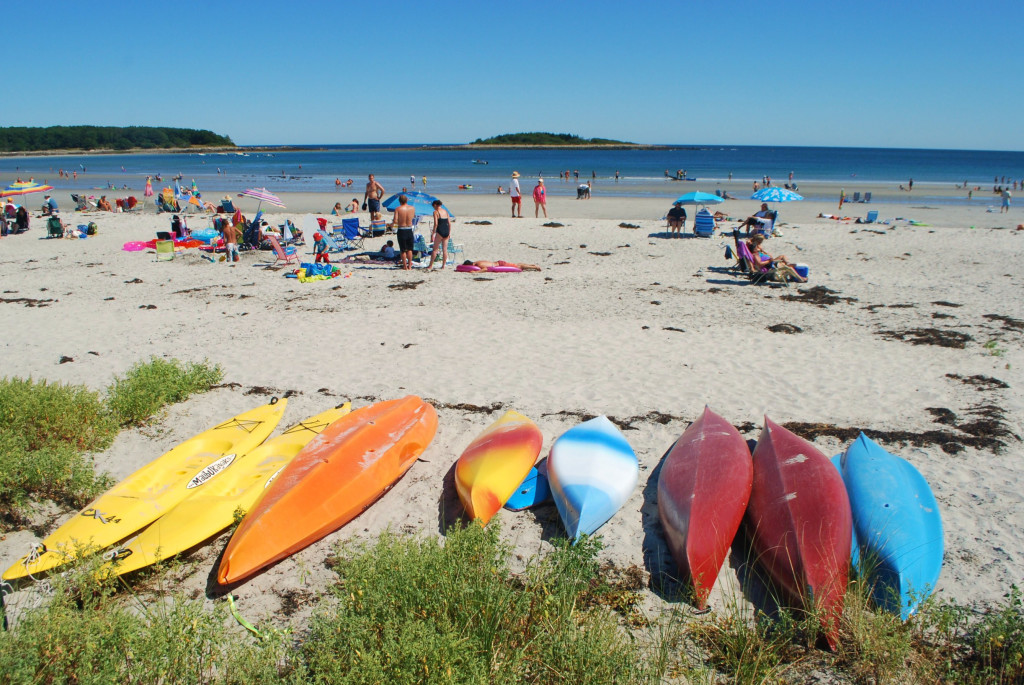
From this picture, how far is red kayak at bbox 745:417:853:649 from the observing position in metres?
3.21

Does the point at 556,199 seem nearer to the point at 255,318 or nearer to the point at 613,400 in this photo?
the point at 255,318

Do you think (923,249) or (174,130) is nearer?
(923,249)

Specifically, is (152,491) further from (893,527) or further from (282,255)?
(282,255)

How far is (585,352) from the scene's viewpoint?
7.28 m

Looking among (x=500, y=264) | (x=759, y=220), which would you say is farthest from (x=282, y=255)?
(x=759, y=220)

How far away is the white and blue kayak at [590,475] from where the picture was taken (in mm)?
4023

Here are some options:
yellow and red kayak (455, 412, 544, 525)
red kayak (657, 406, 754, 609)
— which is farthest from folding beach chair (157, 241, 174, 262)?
red kayak (657, 406, 754, 609)

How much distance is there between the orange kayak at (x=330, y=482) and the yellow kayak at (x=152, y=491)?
742 mm

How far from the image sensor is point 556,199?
27016mm

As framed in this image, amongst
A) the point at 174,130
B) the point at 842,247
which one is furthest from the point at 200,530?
the point at 174,130

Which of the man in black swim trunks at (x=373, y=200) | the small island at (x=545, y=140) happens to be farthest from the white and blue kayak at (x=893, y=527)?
the small island at (x=545, y=140)

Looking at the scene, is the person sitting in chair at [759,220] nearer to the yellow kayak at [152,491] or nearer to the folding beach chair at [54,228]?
the yellow kayak at [152,491]

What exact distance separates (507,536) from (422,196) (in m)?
10.1

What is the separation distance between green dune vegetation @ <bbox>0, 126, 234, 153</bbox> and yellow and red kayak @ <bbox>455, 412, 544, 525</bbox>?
140 m
